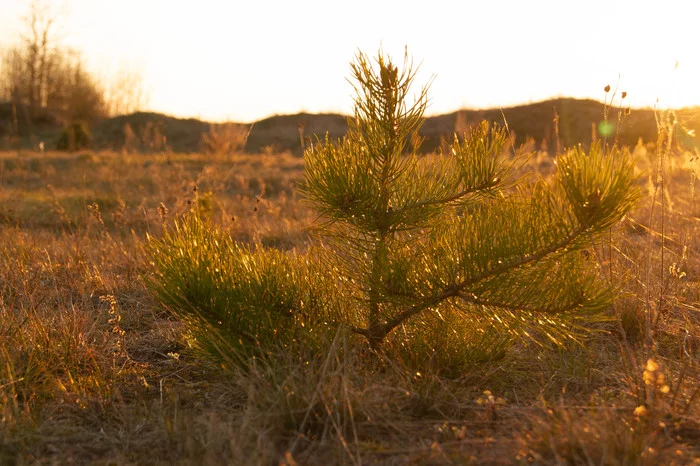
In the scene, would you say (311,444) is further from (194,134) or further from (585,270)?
(194,134)

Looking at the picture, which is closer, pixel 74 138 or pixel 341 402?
pixel 341 402

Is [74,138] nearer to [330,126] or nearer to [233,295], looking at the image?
[330,126]

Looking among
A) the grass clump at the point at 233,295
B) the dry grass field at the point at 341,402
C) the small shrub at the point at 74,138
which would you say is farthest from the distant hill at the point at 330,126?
the grass clump at the point at 233,295

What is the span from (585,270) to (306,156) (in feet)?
3.34

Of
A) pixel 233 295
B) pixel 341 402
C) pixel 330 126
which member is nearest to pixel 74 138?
pixel 330 126

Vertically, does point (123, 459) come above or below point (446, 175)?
below

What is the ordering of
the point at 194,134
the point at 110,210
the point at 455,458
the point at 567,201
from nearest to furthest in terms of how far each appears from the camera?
the point at 455,458 < the point at 567,201 < the point at 110,210 < the point at 194,134

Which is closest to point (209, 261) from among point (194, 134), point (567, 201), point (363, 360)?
point (363, 360)

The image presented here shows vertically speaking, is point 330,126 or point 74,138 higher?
point 330,126

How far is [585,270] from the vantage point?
197 centimetres

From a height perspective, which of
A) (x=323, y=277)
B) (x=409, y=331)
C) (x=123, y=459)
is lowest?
(x=123, y=459)

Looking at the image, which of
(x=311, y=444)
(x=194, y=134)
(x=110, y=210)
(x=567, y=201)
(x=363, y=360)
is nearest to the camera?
(x=311, y=444)

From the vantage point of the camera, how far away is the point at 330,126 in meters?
26.4

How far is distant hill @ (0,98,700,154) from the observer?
1983 cm
